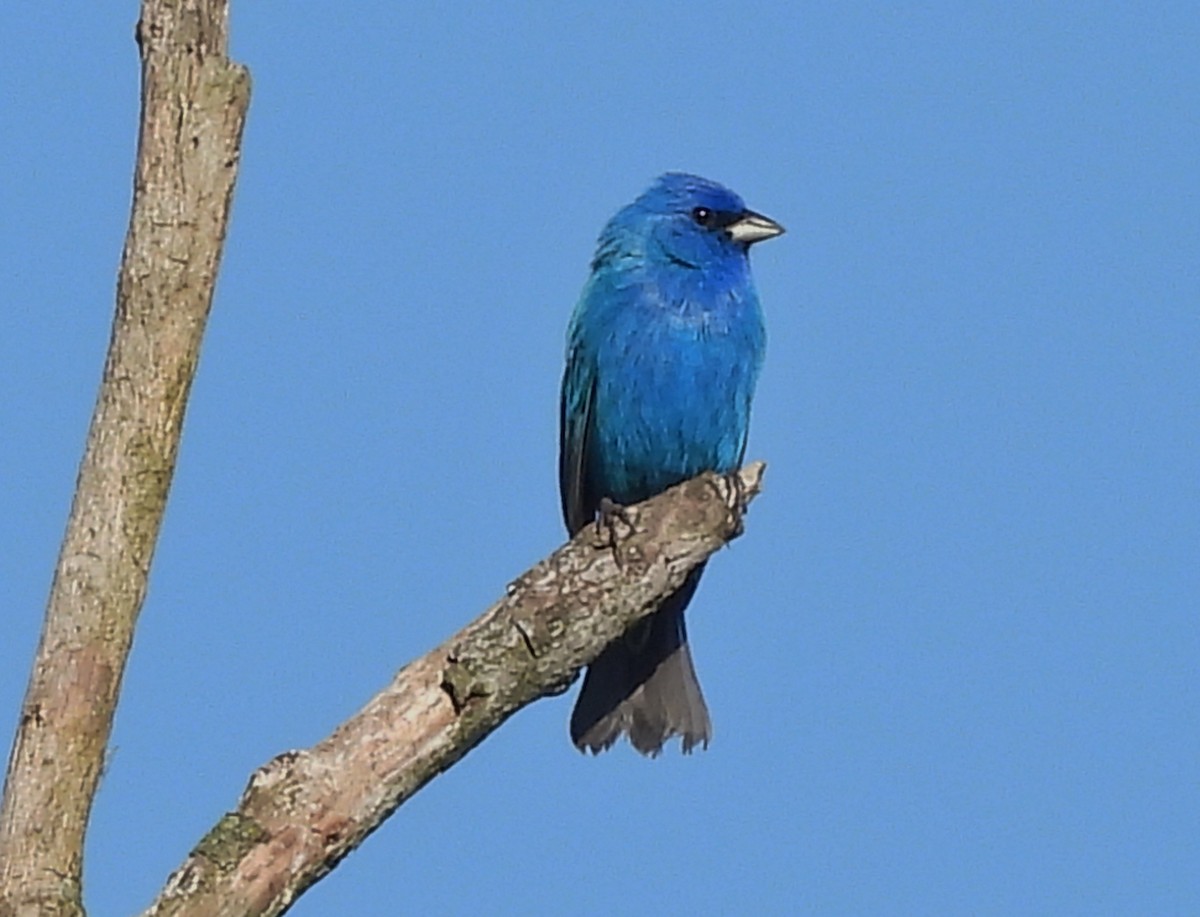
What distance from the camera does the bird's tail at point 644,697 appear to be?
11.1 m

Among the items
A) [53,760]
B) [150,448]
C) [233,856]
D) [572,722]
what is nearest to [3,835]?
[53,760]

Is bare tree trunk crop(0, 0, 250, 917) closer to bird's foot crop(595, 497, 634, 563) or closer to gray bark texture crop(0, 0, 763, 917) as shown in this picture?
gray bark texture crop(0, 0, 763, 917)

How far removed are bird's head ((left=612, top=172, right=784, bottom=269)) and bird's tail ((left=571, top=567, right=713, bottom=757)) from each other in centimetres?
171

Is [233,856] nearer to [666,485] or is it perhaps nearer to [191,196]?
[191,196]

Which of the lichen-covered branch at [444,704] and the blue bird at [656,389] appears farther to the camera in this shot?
the blue bird at [656,389]

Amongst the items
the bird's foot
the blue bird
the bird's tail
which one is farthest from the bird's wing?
the bird's foot

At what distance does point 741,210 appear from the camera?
38.2 ft

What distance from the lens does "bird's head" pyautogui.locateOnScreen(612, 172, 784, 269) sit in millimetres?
11336

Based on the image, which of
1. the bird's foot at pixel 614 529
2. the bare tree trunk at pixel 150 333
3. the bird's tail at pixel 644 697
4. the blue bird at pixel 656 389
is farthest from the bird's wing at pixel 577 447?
the bare tree trunk at pixel 150 333

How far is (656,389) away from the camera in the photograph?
1091 cm

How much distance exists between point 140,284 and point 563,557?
1.80m

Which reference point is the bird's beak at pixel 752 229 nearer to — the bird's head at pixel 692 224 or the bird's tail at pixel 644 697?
the bird's head at pixel 692 224

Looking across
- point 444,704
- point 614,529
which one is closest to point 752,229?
point 614,529

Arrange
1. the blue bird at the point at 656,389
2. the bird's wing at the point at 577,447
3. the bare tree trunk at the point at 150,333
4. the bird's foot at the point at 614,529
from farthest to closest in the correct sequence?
the bird's wing at the point at 577,447
the blue bird at the point at 656,389
the bird's foot at the point at 614,529
the bare tree trunk at the point at 150,333
